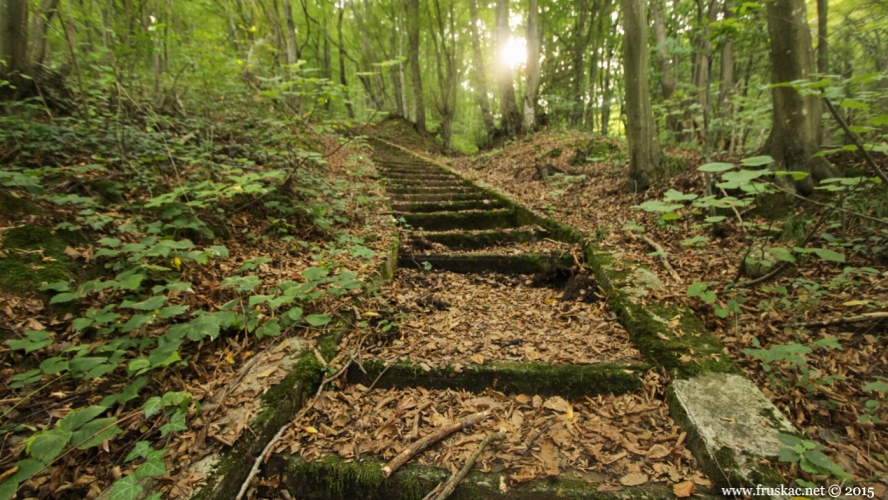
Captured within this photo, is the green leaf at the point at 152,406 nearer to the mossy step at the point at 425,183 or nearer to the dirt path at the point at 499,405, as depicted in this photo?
the dirt path at the point at 499,405

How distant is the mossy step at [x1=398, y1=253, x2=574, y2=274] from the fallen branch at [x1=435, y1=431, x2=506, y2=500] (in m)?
2.23

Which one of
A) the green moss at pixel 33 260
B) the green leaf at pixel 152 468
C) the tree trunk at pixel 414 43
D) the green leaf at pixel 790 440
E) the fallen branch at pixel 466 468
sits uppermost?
the tree trunk at pixel 414 43

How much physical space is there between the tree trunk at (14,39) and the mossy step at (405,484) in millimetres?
4972

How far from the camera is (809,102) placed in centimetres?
371

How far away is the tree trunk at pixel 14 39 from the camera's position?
363 cm

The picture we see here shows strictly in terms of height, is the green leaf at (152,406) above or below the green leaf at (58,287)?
below

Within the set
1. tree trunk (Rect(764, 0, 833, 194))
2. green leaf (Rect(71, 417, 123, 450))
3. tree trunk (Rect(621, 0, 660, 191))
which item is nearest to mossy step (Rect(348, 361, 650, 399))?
green leaf (Rect(71, 417, 123, 450))

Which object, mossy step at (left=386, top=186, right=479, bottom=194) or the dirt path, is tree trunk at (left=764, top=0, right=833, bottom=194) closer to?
the dirt path

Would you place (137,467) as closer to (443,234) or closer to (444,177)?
(443,234)

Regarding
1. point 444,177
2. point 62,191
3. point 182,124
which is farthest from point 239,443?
point 444,177

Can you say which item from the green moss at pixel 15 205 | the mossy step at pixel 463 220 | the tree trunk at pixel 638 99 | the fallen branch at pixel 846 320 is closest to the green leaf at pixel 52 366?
the green moss at pixel 15 205

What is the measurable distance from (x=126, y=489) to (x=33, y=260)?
1778mm

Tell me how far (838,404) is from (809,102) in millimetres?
3421

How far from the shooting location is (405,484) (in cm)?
164
